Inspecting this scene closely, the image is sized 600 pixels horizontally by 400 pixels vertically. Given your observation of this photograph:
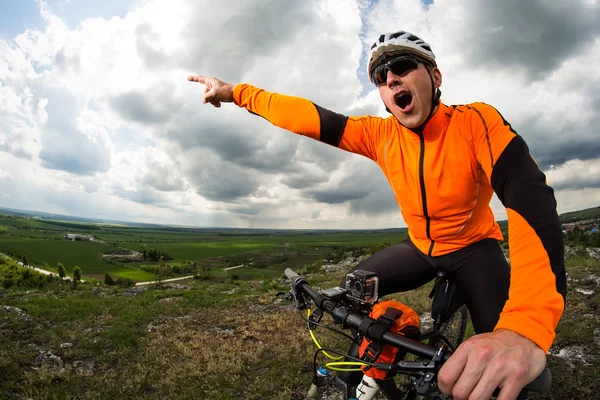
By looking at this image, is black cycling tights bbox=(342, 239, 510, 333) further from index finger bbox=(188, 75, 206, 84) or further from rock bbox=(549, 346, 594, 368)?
rock bbox=(549, 346, 594, 368)

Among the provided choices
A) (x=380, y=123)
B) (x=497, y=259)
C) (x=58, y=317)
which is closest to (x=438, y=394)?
(x=497, y=259)

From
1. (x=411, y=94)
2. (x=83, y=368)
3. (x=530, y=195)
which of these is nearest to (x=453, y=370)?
(x=530, y=195)

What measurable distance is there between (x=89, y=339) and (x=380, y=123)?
1018 centimetres

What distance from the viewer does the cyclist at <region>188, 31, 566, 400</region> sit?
128cm

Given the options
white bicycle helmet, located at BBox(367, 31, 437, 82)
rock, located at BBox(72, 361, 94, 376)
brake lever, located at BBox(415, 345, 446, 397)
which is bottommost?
rock, located at BBox(72, 361, 94, 376)

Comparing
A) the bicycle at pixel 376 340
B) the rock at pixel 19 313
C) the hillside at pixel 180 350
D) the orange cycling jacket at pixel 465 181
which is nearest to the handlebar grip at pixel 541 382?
the bicycle at pixel 376 340

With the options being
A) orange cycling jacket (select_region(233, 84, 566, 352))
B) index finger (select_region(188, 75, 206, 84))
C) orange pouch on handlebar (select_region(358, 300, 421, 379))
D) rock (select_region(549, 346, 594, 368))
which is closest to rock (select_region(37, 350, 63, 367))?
index finger (select_region(188, 75, 206, 84))

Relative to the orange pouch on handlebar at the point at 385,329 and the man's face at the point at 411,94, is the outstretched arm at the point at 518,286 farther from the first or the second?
the orange pouch on handlebar at the point at 385,329

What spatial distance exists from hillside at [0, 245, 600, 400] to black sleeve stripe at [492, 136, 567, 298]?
211 inches

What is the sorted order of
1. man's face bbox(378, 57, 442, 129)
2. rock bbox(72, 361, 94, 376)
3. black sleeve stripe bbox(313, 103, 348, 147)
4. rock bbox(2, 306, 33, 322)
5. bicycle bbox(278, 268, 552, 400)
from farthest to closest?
1. rock bbox(2, 306, 33, 322)
2. rock bbox(72, 361, 94, 376)
3. black sleeve stripe bbox(313, 103, 348, 147)
4. man's face bbox(378, 57, 442, 129)
5. bicycle bbox(278, 268, 552, 400)

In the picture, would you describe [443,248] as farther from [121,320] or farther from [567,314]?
[121,320]

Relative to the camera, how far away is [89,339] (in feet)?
29.5

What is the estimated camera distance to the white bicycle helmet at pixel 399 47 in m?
2.65

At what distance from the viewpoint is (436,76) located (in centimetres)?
285
